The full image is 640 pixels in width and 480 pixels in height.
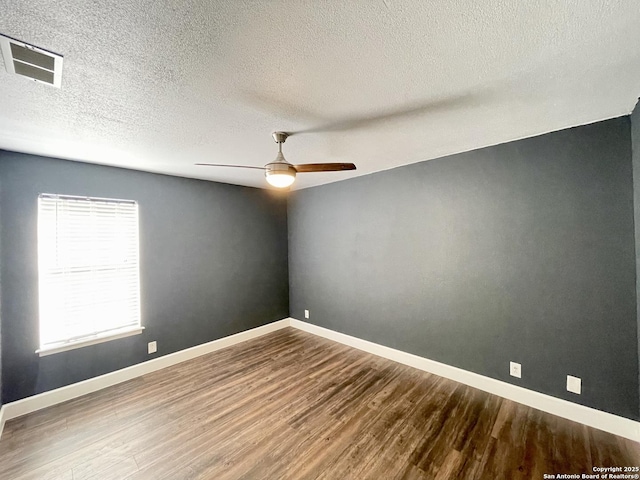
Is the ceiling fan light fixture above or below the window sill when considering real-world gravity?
above

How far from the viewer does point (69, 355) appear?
8.37 ft

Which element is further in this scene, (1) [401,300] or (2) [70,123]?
(1) [401,300]

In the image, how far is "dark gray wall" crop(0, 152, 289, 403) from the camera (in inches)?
91.4

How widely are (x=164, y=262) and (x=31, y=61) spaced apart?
2.45 meters

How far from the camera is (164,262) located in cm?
324

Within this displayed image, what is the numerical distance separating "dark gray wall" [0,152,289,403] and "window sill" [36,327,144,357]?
6 centimetres

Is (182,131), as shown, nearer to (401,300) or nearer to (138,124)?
(138,124)

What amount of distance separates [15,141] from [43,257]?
108 cm

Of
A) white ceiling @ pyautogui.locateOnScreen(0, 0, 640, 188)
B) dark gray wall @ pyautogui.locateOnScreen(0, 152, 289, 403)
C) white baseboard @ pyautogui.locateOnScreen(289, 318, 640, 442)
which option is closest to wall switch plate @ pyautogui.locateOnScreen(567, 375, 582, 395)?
white baseboard @ pyautogui.locateOnScreen(289, 318, 640, 442)

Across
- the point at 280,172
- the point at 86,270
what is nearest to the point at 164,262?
the point at 86,270

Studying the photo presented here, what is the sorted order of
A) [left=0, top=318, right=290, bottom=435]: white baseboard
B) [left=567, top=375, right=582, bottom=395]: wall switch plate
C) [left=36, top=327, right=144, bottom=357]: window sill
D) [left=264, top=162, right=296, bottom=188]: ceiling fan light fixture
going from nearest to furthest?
1. [left=264, top=162, right=296, bottom=188]: ceiling fan light fixture
2. [left=567, top=375, right=582, bottom=395]: wall switch plate
3. [left=0, top=318, right=290, bottom=435]: white baseboard
4. [left=36, top=327, right=144, bottom=357]: window sill

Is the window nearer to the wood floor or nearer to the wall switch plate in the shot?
the wood floor

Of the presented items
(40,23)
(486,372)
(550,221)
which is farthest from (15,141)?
(486,372)

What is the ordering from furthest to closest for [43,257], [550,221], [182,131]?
[43,257] < [550,221] < [182,131]
